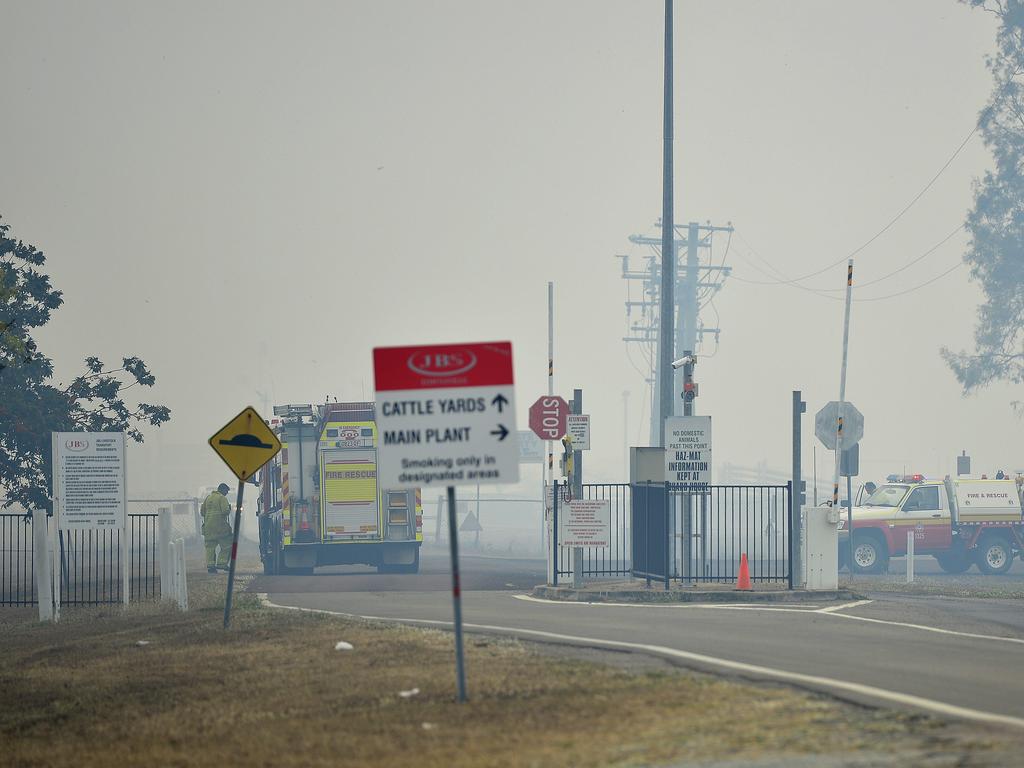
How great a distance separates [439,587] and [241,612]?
7600 mm

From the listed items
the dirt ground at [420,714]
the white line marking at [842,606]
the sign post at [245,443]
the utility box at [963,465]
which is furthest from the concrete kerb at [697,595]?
the utility box at [963,465]

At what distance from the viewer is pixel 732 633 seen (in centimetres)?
1770

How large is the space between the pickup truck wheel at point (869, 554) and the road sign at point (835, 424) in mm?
7958

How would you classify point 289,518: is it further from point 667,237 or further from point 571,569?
point 667,237

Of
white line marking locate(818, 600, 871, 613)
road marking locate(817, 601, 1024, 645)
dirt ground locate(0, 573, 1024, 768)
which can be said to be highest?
dirt ground locate(0, 573, 1024, 768)

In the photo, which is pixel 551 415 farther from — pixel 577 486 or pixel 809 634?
pixel 809 634

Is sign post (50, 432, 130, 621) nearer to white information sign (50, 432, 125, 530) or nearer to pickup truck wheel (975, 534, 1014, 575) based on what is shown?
white information sign (50, 432, 125, 530)

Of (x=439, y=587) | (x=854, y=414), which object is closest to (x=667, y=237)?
(x=854, y=414)

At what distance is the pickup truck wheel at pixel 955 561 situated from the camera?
39.3 metres

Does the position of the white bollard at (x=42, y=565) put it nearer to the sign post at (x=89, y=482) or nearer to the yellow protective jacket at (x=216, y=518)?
the sign post at (x=89, y=482)

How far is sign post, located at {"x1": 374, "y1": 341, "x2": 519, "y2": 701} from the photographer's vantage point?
39.1 ft

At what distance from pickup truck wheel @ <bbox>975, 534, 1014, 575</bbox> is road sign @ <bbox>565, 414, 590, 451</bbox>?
13286 mm

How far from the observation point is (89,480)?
25453 millimetres

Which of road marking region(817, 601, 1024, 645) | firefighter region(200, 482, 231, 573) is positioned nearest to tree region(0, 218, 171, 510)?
firefighter region(200, 482, 231, 573)
